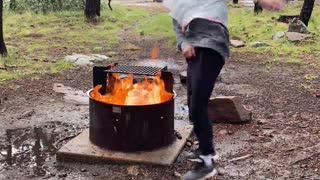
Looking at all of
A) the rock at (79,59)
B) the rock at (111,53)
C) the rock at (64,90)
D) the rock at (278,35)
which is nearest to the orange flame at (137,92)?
the rock at (64,90)

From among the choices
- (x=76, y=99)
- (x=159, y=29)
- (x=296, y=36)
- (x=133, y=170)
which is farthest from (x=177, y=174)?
(x=159, y=29)

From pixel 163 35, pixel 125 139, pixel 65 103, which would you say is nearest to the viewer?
pixel 125 139

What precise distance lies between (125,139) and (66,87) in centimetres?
321

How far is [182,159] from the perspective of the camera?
191 inches

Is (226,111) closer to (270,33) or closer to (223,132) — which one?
(223,132)

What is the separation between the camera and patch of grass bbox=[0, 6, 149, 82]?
921cm

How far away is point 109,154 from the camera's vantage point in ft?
15.5

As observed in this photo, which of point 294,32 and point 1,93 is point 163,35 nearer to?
point 294,32

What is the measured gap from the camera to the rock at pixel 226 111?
5848mm

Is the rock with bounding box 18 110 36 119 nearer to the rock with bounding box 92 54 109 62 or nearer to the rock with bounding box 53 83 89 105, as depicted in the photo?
the rock with bounding box 53 83 89 105

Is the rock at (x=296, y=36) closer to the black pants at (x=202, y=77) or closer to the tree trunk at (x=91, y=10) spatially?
the tree trunk at (x=91, y=10)

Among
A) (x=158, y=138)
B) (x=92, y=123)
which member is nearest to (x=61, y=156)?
(x=92, y=123)

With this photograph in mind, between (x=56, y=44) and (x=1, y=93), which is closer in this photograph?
(x=1, y=93)

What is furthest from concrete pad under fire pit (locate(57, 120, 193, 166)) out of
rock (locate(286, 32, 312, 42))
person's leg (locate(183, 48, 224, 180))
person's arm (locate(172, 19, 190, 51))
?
rock (locate(286, 32, 312, 42))
